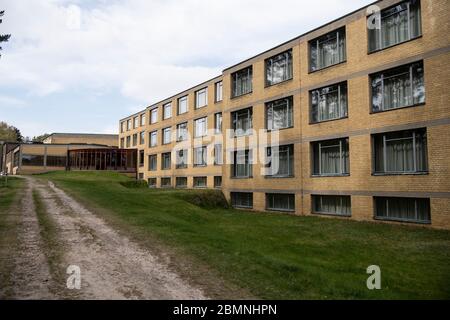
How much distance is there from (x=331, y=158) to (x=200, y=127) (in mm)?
20700

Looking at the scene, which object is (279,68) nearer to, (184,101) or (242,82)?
(242,82)

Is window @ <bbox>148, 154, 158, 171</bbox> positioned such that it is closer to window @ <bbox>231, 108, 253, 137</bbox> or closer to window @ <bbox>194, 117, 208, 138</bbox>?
window @ <bbox>194, 117, 208, 138</bbox>

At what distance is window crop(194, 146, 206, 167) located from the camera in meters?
39.0

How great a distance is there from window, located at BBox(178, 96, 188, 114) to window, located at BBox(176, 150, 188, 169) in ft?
15.8

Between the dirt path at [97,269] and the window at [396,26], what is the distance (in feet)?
52.4

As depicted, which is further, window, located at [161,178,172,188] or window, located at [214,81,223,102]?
window, located at [161,178,172,188]

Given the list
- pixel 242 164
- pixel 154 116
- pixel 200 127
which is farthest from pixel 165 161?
pixel 242 164

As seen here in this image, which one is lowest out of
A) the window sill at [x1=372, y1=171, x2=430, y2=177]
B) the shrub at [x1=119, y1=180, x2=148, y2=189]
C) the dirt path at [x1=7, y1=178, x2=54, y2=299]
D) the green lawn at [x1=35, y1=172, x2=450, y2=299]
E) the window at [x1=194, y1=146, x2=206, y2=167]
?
the green lawn at [x1=35, y1=172, x2=450, y2=299]

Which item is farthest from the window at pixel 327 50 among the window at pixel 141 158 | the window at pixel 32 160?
the window at pixel 32 160

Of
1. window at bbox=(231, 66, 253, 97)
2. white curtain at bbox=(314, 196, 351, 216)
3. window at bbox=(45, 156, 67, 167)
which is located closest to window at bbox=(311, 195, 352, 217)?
white curtain at bbox=(314, 196, 351, 216)

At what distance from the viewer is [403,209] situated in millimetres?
18031

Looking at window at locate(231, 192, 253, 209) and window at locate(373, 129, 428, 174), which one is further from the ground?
window at locate(373, 129, 428, 174)

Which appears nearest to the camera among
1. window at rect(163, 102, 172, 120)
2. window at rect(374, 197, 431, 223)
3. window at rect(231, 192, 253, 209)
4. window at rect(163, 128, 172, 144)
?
window at rect(374, 197, 431, 223)

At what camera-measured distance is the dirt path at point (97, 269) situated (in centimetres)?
686
